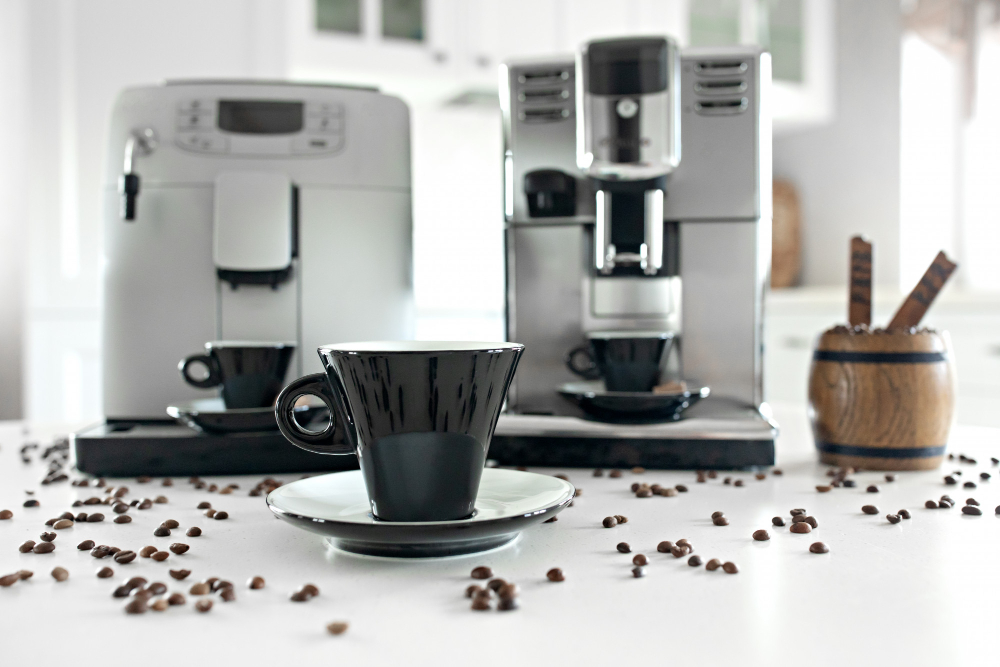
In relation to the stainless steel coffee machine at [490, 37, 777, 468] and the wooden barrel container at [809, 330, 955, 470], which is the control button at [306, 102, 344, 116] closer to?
the stainless steel coffee machine at [490, 37, 777, 468]

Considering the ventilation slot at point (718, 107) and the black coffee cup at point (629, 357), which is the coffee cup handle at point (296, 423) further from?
the ventilation slot at point (718, 107)

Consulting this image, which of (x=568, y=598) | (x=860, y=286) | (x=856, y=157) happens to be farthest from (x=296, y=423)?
(x=856, y=157)

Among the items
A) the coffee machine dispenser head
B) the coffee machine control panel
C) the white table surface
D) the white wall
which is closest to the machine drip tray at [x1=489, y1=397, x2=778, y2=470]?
the white table surface

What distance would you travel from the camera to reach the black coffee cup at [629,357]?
0.85m

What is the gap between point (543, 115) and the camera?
0.93m

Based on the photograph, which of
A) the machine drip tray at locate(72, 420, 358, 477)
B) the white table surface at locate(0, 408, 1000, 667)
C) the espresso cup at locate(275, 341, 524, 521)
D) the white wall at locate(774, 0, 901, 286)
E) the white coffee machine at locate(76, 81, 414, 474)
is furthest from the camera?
the white wall at locate(774, 0, 901, 286)

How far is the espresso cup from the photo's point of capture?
0.50 m

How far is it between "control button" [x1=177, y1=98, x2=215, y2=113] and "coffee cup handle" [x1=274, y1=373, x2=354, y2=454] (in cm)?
48

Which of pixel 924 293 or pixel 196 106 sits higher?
pixel 196 106

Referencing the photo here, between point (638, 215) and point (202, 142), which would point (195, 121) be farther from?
point (638, 215)

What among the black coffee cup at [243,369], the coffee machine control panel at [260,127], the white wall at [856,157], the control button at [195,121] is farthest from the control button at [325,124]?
the white wall at [856,157]

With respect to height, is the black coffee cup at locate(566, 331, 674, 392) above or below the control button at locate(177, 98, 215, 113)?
below

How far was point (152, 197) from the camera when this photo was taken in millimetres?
878

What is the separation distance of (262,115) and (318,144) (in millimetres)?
71
